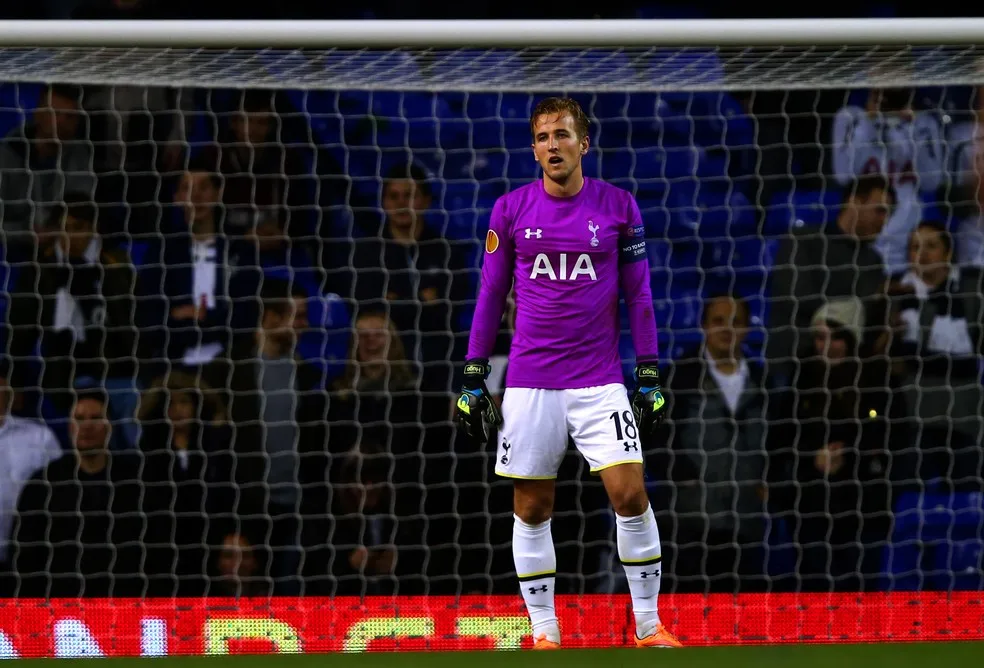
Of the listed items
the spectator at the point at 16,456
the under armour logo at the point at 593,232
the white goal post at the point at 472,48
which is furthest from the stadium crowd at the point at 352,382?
the under armour logo at the point at 593,232

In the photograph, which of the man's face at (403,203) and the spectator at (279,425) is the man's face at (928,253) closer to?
the man's face at (403,203)

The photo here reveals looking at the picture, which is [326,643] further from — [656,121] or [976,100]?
[976,100]

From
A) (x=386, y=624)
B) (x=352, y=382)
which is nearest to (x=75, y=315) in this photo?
(x=352, y=382)

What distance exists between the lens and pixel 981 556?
510 cm

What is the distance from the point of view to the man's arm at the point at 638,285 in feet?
12.2

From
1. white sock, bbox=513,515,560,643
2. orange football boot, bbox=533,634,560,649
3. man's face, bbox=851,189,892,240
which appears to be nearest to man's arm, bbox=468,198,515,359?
white sock, bbox=513,515,560,643

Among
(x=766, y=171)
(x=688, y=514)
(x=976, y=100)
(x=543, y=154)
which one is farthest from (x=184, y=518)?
(x=976, y=100)

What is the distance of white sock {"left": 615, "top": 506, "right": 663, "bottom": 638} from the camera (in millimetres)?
3674

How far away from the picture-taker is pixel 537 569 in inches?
148

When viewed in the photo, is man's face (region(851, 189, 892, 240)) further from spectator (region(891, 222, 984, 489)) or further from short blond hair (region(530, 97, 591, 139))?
short blond hair (region(530, 97, 591, 139))

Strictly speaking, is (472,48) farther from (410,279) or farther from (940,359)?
(940,359)

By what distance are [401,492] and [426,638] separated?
2.95ft

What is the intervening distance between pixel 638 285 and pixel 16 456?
257cm

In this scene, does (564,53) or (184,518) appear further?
(184,518)
